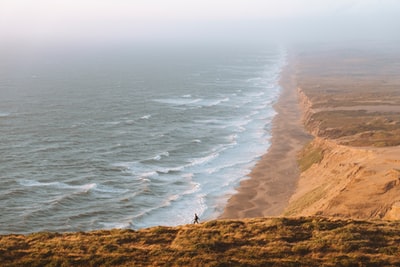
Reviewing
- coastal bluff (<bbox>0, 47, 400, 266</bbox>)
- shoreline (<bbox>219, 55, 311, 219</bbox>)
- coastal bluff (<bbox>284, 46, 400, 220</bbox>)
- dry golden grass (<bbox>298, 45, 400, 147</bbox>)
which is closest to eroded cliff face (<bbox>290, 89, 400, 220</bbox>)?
coastal bluff (<bbox>284, 46, 400, 220</bbox>)

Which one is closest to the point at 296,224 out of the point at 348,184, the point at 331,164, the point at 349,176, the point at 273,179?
the point at 348,184

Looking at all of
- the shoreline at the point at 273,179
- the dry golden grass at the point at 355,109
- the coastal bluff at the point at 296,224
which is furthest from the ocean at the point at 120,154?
the dry golden grass at the point at 355,109

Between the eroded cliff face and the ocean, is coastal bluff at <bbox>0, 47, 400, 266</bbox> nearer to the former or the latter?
the eroded cliff face

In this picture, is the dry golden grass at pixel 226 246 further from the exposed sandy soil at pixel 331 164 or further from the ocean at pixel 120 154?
the ocean at pixel 120 154

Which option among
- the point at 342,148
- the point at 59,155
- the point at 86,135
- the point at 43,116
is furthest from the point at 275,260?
the point at 43,116

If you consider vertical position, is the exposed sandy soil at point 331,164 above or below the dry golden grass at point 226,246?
below

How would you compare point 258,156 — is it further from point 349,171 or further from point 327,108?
point 327,108

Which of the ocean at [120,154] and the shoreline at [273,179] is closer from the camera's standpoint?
the ocean at [120,154]
